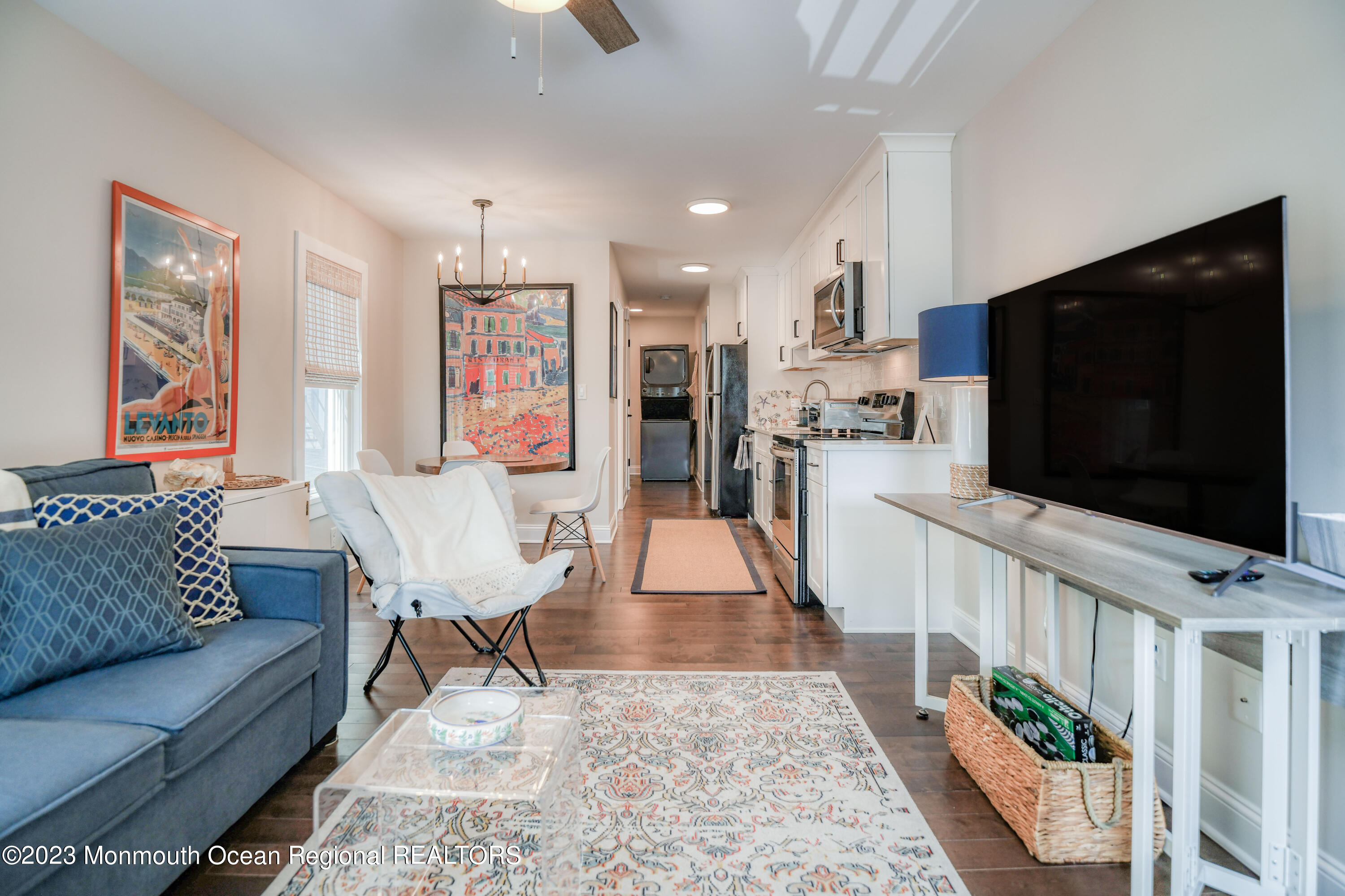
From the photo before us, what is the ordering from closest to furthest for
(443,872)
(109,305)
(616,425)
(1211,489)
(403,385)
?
(1211,489), (443,872), (109,305), (403,385), (616,425)

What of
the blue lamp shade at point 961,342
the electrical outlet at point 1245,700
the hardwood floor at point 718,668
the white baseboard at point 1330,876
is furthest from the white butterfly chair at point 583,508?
the white baseboard at point 1330,876

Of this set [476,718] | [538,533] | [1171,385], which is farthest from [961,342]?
[538,533]

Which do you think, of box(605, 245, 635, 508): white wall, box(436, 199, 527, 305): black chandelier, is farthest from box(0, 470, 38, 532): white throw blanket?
box(605, 245, 635, 508): white wall

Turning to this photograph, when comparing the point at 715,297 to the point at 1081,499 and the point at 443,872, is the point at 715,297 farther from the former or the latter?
the point at 443,872

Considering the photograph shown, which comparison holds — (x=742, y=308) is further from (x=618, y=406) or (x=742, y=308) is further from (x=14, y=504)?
(x=14, y=504)

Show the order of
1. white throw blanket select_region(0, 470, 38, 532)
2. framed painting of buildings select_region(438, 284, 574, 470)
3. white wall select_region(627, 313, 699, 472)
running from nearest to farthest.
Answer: white throw blanket select_region(0, 470, 38, 532)
framed painting of buildings select_region(438, 284, 574, 470)
white wall select_region(627, 313, 699, 472)

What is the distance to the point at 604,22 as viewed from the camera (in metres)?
1.92

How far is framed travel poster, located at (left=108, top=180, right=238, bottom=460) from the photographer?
251 centimetres

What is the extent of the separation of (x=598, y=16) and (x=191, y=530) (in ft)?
6.42

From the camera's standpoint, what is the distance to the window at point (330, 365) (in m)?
3.91

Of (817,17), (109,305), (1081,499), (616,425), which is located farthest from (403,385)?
(1081,499)

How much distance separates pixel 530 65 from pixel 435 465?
231 centimetres

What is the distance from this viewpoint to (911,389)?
3.73 m

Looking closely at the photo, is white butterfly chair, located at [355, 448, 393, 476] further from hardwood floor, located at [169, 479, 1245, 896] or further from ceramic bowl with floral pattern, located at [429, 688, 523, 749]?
ceramic bowl with floral pattern, located at [429, 688, 523, 749]
